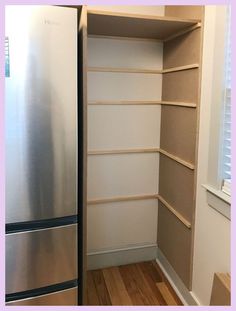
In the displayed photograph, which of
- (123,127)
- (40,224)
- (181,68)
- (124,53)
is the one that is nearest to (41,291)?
(40,224)

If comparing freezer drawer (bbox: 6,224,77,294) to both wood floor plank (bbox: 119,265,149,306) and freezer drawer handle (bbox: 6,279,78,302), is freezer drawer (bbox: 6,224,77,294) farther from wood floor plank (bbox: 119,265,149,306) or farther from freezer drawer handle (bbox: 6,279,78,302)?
wood floor plank (bbox: 119,265,149,306)

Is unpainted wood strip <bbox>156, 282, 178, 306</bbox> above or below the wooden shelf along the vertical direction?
below

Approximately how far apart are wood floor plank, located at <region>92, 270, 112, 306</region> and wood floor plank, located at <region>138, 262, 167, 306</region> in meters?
0.32

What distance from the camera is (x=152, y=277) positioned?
2.33m

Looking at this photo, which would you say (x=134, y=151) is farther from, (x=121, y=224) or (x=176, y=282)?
(x=176, y=282)

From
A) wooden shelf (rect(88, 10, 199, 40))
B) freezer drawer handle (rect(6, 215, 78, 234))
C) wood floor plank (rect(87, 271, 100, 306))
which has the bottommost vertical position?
wood floor plank (rect(87, 271, 100, 306))

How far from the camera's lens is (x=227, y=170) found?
1607mm

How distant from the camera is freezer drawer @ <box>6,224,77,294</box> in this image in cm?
147

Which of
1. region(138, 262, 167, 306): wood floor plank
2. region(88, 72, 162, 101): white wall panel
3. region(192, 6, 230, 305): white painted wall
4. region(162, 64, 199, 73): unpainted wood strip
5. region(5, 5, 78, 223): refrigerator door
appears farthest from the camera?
region(88, 72, 162, 101): white wall panel

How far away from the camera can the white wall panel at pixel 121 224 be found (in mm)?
2389

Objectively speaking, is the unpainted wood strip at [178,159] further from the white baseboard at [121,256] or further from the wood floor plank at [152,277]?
the wood floor plank at [152,277]

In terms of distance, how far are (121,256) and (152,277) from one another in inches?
11.8

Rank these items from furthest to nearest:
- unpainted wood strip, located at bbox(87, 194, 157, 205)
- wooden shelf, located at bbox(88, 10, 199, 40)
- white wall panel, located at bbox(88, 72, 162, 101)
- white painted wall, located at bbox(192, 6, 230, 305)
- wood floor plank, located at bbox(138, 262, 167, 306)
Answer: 1. unpainted wood strip, located at bbox(87, 194, 157, 205)
2. white wall panel, located at bbox(88, 72, 162, 101)
3. wood floor plank, located at bbox(138, 262, 167, 306)
4. wooden shelf, located at bbox(88, 10, 199, 40)
5. white painted wall, located at bbox(192, 6, 230, 305)

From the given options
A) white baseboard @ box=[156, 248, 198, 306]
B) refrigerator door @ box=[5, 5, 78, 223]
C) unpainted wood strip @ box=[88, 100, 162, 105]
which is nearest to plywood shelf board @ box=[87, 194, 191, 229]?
white baseboard @ box=[156, 248, 198, 306]
